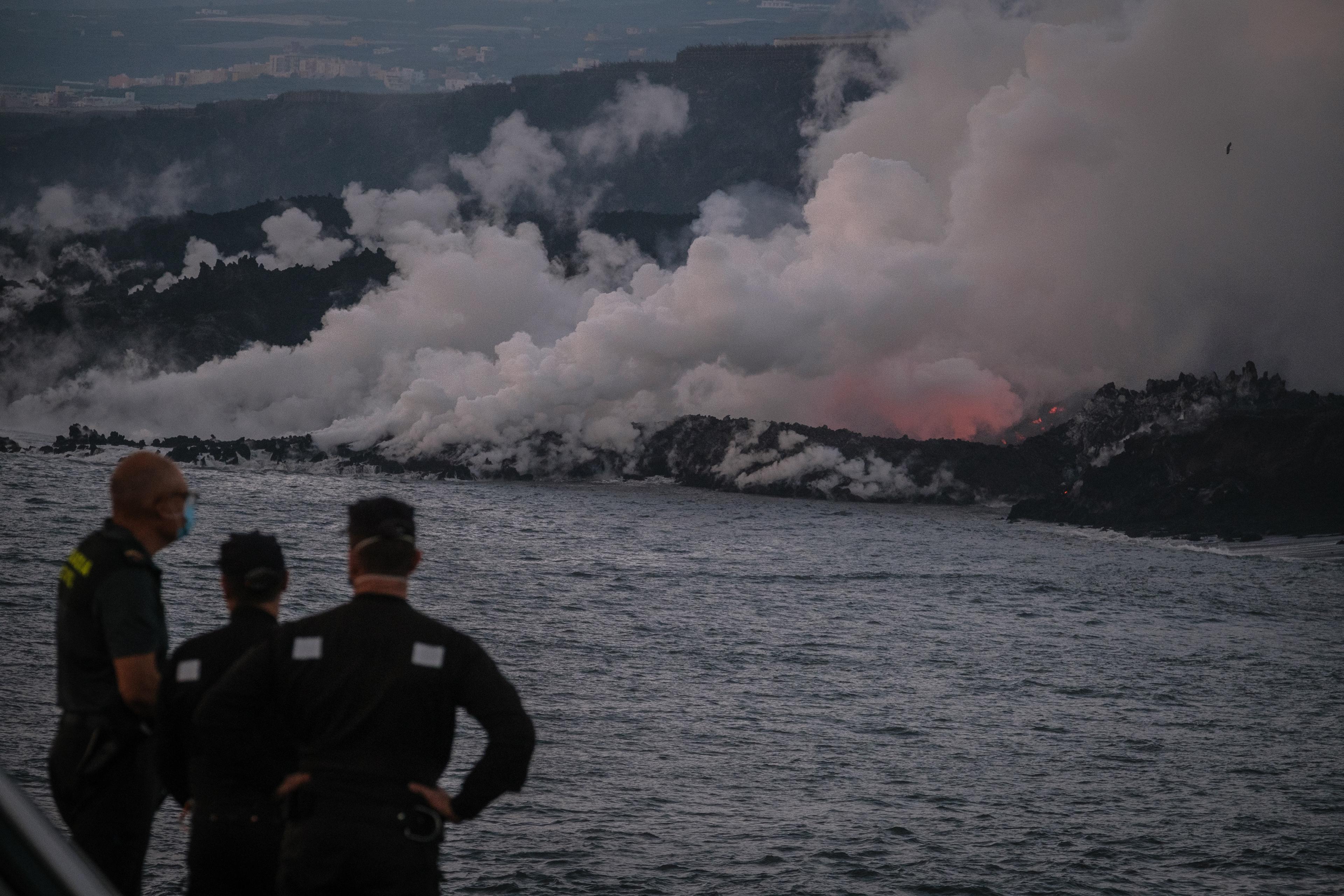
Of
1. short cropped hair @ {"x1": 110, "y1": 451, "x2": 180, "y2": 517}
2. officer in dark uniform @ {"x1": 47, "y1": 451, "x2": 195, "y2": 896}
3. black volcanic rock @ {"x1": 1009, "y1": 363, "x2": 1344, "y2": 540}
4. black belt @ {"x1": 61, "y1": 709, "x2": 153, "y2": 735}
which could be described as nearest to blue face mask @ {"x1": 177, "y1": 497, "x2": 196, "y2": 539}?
officer in dark uniform @ {"x1": 47, "y1": 451, "x2": 195, "y2": 896}

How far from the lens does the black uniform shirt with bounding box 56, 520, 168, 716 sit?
9.28m

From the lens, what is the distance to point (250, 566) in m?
9.41

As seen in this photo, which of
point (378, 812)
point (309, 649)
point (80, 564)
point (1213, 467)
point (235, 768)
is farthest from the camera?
point (1213, 467)

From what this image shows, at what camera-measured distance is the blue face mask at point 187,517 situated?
31.7 ft

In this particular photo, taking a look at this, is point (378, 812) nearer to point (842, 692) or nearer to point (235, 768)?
point (235, 768)

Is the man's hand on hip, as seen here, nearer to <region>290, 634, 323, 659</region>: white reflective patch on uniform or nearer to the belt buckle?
the belt buckle

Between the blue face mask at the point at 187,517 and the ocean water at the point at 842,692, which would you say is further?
the ocean water at the point at 842,692

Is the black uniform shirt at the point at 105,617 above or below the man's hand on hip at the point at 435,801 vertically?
above

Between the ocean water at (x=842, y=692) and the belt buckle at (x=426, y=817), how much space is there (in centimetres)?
2094

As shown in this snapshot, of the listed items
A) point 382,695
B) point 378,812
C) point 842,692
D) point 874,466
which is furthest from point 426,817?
point 874,466

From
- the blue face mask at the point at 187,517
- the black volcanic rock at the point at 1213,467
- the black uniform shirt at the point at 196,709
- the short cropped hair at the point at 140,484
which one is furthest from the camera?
the black volcanic rock at the point at 1213,467

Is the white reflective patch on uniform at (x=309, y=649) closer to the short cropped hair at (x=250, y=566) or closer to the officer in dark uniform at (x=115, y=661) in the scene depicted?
the short cropped hair at (x=250, y=566)

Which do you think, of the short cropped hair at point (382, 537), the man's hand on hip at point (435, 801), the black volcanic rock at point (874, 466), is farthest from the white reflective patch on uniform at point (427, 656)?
the black volcanic rock at point (874, 466)

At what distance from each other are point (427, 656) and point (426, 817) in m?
0.90
